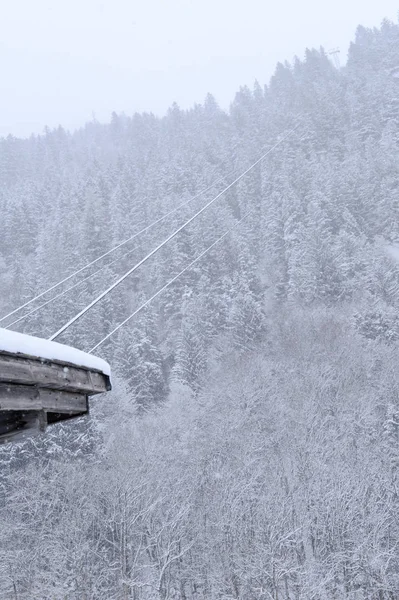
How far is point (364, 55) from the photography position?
91312mm

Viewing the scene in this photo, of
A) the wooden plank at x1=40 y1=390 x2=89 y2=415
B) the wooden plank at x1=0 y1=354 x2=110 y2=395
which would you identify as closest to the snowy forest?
the wooden plank at x1=40 y1=390 x2=89 y2=415

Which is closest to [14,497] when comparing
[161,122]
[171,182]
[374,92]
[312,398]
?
[312,398]

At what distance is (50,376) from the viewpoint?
3199mm

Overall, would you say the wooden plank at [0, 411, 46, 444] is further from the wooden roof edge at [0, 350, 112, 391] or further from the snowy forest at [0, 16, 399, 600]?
the snowy forest at [0, 16, 399, 600]

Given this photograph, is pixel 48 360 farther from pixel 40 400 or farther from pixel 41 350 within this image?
pixel 40 400

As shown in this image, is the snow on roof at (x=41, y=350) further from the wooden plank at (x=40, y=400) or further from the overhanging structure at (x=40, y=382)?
the wooden plank at (x=40, y=400)

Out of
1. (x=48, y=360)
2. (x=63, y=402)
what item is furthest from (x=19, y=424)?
(x=48, y=360)

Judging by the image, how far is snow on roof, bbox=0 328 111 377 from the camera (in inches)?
111

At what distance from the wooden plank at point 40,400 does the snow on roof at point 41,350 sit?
243mm

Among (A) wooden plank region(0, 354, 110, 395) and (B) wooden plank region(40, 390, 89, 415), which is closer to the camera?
(A) wooden plank region(0, 354, 110, 395)

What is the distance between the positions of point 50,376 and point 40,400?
21 cm

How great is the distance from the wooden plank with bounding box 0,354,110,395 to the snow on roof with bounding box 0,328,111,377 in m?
0.05

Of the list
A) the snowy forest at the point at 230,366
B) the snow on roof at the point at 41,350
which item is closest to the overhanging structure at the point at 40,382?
the snow on roof at the point at 41,350

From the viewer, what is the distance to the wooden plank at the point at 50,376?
289 cm
